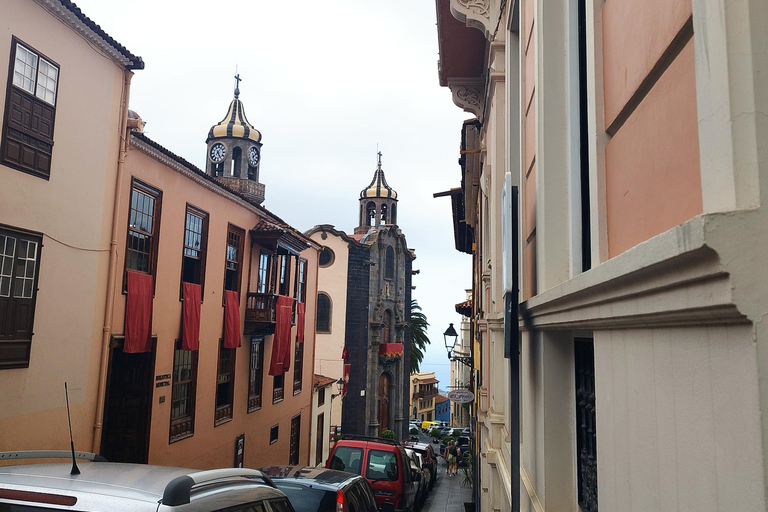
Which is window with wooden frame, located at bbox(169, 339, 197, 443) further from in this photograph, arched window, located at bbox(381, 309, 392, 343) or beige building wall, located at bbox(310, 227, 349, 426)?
arched window, located at bbox(381, 309, 392, 343)

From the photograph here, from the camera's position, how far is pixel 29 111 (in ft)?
33.0

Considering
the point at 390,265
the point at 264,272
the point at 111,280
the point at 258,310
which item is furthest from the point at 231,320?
the point at 390,265

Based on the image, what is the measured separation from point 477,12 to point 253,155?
3750 cm

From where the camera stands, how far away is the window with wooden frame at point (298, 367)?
25594mm

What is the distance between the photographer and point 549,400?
3828 millimetres

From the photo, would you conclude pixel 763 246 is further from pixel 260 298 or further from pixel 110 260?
pixel 260 298

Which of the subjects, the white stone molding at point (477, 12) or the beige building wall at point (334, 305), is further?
the beige building wall at point (334, 305)

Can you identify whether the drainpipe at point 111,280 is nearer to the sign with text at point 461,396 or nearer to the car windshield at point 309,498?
the car windshield at point 309,498

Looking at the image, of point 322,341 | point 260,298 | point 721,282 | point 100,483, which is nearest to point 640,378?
point 721,282

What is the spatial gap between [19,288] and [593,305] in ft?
32.7

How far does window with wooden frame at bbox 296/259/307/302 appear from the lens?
82.9ft

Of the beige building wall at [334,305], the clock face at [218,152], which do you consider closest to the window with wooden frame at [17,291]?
the beige building wall at [334,305]

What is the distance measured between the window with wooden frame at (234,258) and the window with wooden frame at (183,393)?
9.67 ft

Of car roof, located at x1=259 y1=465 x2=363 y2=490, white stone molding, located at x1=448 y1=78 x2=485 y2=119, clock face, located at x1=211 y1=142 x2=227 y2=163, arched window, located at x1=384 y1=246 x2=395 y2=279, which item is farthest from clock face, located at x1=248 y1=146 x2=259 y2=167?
car roof, located at x1=259 y1=465 x2=363 y2=490
